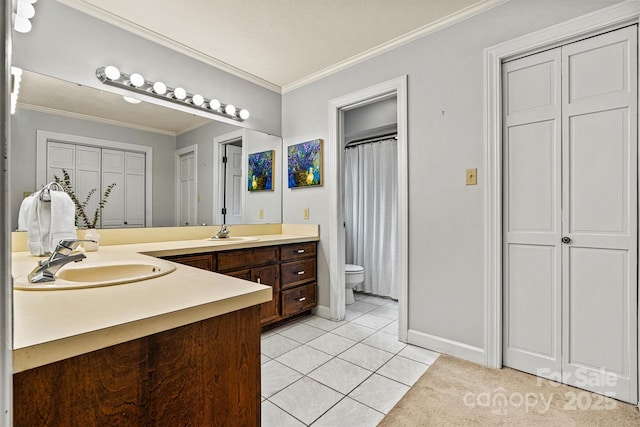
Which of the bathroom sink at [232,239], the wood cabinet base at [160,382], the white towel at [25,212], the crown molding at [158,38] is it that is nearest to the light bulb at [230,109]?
the crown molding at [158,38]

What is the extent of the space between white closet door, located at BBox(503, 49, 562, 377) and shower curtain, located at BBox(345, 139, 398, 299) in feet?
5.36

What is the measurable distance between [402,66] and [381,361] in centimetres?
221

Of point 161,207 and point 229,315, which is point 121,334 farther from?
point 161,207

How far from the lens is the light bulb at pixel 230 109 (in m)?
2.79

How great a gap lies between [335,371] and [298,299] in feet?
3.17

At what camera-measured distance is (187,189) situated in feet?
8.46

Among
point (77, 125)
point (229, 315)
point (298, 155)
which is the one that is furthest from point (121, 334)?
point (298, 155)

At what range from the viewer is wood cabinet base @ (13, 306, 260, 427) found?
56 cm

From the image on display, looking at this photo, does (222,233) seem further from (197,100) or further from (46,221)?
(46,221)

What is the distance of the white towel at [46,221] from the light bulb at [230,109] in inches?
60.2

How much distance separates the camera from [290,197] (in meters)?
3.23

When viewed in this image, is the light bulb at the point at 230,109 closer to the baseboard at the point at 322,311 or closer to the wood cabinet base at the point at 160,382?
the baseboard at the point at 322,311

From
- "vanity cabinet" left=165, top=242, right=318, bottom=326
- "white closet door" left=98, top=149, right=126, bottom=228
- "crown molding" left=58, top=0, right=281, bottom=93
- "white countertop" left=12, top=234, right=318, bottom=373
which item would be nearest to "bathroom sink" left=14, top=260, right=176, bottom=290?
"white countertop" left=12, top=234, right=318, bottom=373

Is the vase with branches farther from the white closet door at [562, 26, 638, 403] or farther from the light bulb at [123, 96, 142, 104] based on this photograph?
the white closet door at [562, 26, 638, 403]
